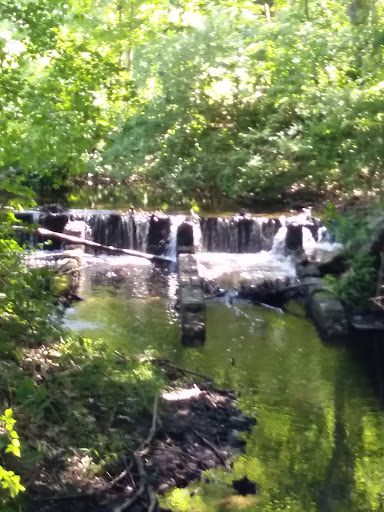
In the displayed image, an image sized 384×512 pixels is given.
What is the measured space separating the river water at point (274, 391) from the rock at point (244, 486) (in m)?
0.06

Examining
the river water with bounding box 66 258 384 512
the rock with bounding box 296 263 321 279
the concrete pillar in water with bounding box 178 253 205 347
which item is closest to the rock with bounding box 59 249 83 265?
the river water with bounding box 66 258 384 512

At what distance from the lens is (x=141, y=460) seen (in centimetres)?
545

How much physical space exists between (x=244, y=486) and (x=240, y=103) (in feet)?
51.6

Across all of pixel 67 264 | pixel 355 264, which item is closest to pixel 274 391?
pixel 355 264

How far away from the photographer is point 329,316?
9.92 meters

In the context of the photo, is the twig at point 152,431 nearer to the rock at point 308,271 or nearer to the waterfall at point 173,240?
the rock at point 308,271

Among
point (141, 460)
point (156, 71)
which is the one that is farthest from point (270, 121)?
point (141, 460)

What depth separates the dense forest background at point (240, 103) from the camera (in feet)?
40.2

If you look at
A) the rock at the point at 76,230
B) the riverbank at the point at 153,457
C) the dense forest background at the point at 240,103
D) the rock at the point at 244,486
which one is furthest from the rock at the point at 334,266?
the rock at the point at 244,486

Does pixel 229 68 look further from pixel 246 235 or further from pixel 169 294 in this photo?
pixel 169 294

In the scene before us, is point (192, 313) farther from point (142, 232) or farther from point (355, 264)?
point (142, 232)

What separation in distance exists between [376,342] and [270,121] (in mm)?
10648

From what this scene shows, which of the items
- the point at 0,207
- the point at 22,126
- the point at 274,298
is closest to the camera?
the point at 0,207

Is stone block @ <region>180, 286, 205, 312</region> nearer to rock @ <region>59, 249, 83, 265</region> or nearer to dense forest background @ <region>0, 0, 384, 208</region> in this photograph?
dense forest background @ <region>0, 0, 384, 208</region>
